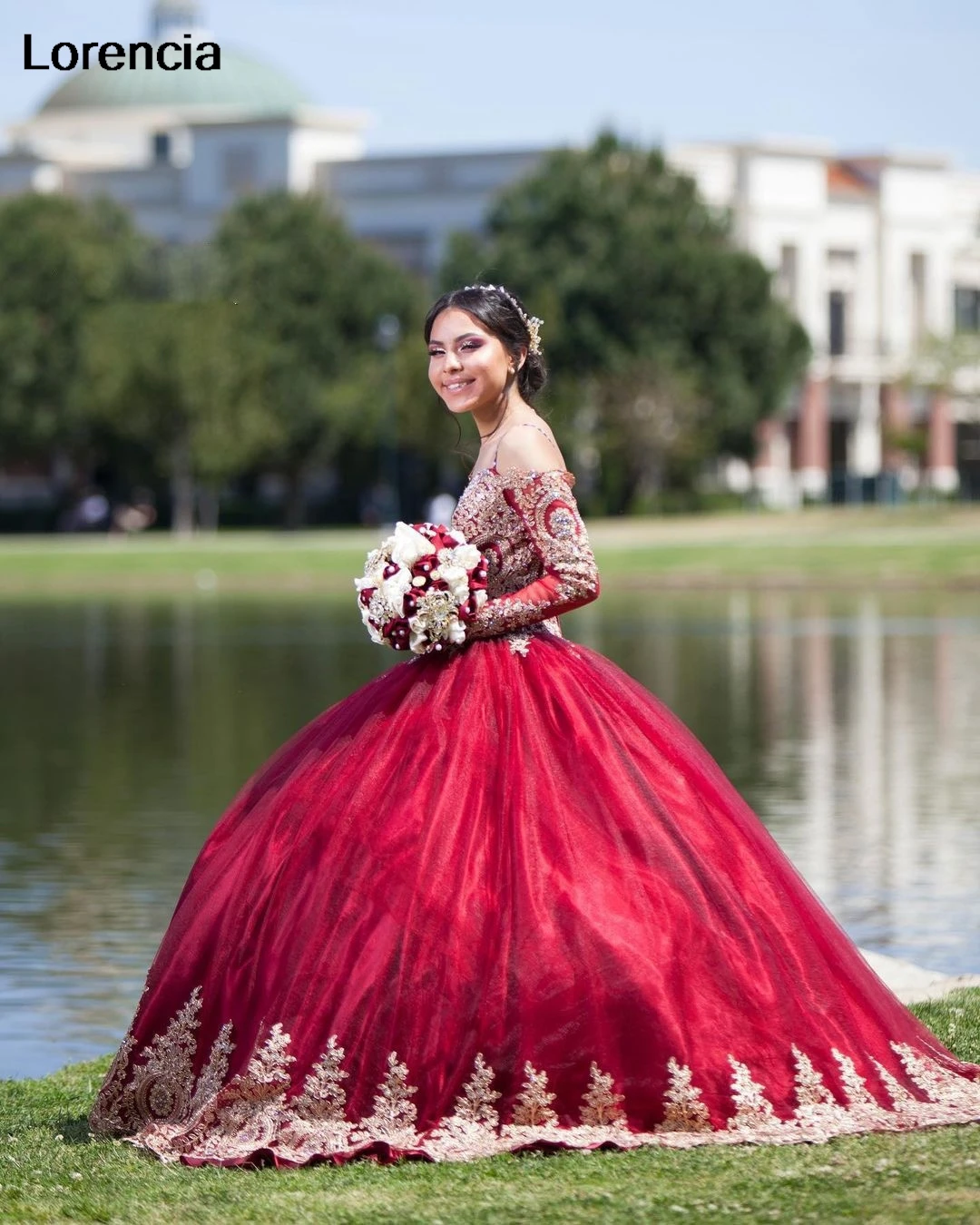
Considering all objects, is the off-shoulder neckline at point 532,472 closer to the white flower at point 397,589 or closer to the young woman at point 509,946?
the young woman at point 509,946

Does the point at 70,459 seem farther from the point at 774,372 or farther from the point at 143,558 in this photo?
the point at 143,558

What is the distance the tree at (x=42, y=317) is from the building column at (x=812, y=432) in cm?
2381

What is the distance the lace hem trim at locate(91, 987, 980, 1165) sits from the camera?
17.9ft

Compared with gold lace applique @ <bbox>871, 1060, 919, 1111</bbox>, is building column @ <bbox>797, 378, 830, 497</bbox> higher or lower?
higher

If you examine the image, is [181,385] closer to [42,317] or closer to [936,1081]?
[42,317]

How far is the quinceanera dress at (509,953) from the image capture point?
18.1 ft

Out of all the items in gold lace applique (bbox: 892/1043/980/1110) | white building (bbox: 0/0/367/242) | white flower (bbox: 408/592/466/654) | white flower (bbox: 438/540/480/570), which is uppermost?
white building (bbox: 0/0/367/242)

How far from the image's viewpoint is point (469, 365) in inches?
245

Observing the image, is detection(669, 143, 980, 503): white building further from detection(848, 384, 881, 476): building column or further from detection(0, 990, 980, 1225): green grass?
detection(0, 990, 980, 1225): green grass

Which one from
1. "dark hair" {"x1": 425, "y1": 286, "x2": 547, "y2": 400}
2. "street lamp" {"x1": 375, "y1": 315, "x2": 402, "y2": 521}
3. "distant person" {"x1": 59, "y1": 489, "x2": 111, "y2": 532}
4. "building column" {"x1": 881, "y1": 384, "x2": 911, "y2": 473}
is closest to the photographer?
"dark hair" {"x1": 425, "y1": 286, "x2": 547, "y2": 400}

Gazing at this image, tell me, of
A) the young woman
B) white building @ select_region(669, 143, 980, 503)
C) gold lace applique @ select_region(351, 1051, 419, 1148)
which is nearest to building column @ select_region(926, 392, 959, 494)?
white building @ select_region(669, 143, 980, 503)

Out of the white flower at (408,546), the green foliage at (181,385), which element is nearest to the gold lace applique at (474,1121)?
the white flower at (408,546)

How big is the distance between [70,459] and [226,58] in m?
29.7

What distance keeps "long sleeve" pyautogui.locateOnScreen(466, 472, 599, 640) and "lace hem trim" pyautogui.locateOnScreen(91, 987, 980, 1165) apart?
1112 mm
